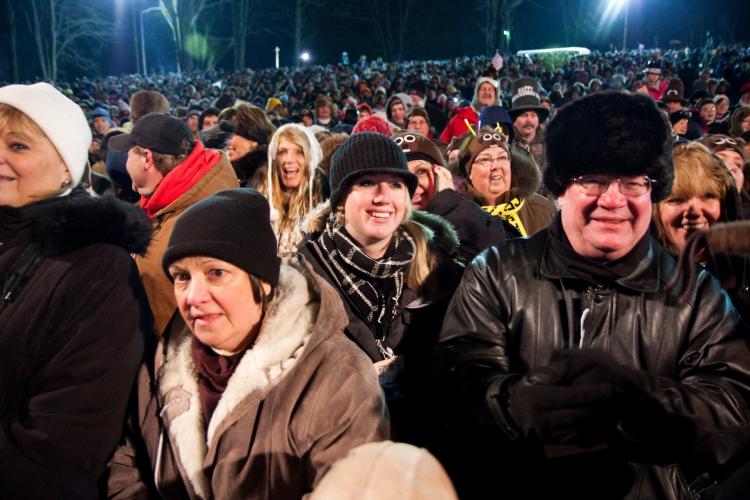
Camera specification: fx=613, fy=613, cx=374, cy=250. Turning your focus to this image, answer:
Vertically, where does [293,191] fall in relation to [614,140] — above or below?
below

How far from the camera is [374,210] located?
2.94 metres

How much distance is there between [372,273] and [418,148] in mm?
1460

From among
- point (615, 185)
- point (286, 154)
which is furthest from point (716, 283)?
point (286, 154)

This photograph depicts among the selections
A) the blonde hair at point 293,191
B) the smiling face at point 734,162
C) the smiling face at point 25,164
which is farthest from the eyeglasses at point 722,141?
the smiling face at point 25,164

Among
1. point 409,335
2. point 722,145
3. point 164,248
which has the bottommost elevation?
point 409,335

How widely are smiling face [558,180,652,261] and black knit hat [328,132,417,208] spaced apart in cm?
116

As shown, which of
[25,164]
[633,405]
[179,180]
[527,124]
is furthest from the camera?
[527,124]

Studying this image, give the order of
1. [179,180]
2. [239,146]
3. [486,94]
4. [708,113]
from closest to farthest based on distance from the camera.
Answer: [179,180]
[239,146]
[486,94]
[708,113]

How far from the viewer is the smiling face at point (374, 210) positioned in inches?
114

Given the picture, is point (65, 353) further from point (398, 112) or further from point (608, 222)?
point (398, 112)

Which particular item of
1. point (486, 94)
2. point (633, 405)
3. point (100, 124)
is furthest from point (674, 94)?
point (633, 405)

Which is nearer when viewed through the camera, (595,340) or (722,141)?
(595,340)

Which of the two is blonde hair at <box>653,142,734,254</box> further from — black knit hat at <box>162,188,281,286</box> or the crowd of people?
black knit hat at <box>162,188,281,286</box>

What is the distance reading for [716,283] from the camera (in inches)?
75.3
